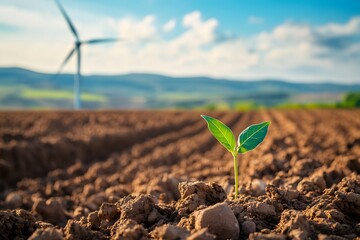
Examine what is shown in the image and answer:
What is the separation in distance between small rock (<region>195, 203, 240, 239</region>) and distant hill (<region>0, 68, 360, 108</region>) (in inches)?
1707

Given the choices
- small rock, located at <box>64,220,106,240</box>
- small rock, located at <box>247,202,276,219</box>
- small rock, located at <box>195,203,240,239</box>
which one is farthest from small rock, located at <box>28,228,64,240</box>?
small rock, located at <box>247,202,276,219</box>

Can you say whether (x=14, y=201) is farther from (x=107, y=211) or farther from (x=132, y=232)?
(x=132, y=232)

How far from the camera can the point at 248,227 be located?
Answer: 1996mm

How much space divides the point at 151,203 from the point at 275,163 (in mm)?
2288

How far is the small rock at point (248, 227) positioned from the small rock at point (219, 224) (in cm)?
7

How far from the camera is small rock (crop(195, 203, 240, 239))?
6.35ft

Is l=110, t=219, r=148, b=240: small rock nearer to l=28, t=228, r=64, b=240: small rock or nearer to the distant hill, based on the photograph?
l=28, t=228, r=64, b=240: small rock

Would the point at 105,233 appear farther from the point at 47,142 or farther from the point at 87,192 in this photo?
the point at 47,142

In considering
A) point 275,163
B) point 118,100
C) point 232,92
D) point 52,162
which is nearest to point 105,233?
point 275,163

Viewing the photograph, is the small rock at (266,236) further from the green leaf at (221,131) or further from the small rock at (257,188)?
the small rock at (257,188)

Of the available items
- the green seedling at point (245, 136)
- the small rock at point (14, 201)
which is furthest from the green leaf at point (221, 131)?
Answer: the small rock at point (14, 201)

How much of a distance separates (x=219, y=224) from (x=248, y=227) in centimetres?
17

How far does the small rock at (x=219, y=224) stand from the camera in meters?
1.93

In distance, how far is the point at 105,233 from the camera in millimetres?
2234
